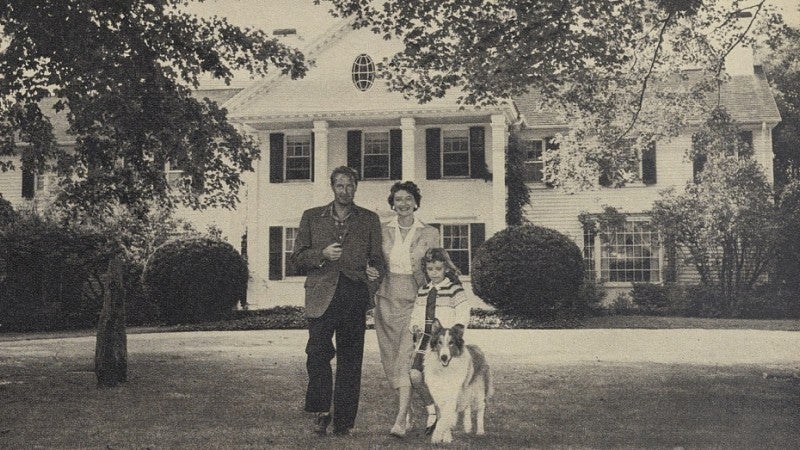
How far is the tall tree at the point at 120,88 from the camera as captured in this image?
9273mm

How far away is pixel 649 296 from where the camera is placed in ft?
76.7

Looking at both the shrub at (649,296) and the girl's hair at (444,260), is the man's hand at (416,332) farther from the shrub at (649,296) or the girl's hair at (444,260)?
the shrub at (649,296)

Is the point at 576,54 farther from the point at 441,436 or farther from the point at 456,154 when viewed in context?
the point at 456,154

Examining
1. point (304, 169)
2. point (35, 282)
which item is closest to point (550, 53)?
point (304, 169)

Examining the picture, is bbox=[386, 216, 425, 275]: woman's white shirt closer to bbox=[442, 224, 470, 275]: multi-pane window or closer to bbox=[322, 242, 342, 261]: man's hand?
bbox=[322, 242, 342, 261]: man's hand

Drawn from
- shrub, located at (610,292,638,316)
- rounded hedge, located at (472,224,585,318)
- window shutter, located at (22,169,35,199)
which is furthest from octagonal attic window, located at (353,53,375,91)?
window shutter, located at (22,169,35,199)

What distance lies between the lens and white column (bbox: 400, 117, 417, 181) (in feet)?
74.7

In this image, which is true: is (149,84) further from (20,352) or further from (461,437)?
(20,352)

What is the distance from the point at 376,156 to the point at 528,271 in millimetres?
6471

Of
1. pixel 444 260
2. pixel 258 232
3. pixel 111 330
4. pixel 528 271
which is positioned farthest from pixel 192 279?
pixel 444 260

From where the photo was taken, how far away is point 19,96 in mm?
10070

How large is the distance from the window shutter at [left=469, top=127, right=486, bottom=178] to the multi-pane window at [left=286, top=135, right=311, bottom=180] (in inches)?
173

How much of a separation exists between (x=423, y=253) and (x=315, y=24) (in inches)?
762

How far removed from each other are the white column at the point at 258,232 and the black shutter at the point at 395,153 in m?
3.40
